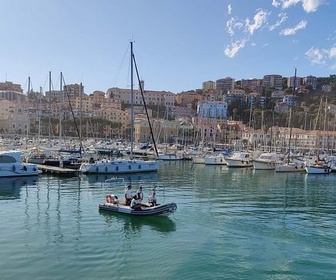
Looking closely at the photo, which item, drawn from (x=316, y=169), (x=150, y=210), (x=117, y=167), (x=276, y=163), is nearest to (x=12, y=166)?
(x=117, y=167)

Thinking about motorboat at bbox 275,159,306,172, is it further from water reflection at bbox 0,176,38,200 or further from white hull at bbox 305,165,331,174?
water reflection at bbox 0,176,38,200

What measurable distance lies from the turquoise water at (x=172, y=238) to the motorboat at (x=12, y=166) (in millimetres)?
7566

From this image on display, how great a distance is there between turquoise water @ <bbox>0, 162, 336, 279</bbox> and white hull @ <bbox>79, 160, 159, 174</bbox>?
12358 mm

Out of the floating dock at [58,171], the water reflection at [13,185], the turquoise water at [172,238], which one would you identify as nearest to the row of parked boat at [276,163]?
the turquoise water at [172,238]

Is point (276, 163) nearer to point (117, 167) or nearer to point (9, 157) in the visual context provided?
point (117, 167)

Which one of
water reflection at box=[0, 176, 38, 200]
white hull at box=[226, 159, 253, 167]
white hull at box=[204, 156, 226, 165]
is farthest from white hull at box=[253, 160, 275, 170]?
water reflection at box=[0, 176, 38, 200]

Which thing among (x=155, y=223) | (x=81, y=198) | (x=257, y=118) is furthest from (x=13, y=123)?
(x=155, y=223)

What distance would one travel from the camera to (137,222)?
71.2 feet

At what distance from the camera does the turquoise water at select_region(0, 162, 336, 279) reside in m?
14.5

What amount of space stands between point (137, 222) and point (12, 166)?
77.5 ft

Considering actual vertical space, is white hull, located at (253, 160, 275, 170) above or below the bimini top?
below

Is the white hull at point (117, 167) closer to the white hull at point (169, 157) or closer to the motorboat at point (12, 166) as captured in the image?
the motorboat at point (12, 166)

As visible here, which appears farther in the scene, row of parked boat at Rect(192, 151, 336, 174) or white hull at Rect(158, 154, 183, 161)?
white hull at Rect(158, 154, 183, 161)

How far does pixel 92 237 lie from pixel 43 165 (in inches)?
1291
